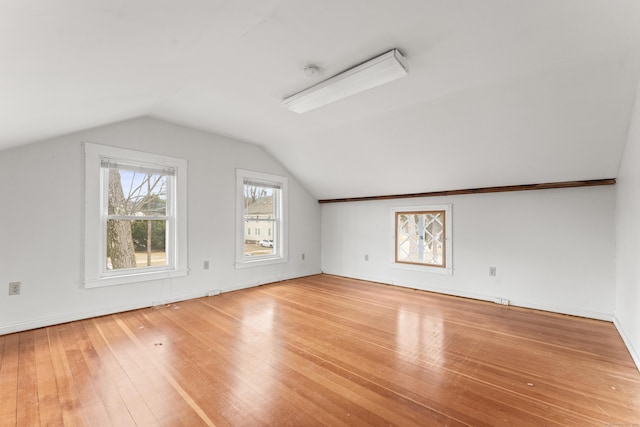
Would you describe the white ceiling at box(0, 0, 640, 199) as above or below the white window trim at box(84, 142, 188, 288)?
above

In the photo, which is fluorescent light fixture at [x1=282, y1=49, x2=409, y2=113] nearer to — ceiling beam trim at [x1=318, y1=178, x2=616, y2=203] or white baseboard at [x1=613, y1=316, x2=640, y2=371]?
ceiling beam trim at [x1=318, y1=178, x2=616, y2=203]

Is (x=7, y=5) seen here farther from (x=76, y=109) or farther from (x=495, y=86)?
(x=495, y=86)

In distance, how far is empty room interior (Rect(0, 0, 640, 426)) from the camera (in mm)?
1677

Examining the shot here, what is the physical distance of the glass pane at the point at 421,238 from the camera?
462cm

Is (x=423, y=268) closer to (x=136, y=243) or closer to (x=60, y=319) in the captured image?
(x=136, y=243)

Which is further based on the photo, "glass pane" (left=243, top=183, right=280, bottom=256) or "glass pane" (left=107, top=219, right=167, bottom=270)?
"glass pane" (left=243, top=183, right=280, bottom=256)

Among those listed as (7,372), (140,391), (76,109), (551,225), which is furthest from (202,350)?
(551,225)

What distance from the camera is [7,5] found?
0.89m

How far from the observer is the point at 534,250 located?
369cm

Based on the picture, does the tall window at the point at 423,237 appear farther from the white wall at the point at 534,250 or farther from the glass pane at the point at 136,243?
the glass pane at the point at 136,243

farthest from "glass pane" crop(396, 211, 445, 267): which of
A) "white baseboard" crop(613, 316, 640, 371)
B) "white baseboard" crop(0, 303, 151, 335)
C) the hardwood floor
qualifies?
"white baseboard" crop(0, 303, 151, 335)

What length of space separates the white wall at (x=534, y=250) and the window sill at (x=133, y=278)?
134 inches

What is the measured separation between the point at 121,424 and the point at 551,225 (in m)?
4.55

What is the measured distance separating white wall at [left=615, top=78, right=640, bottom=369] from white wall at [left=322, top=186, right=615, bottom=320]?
18cm
